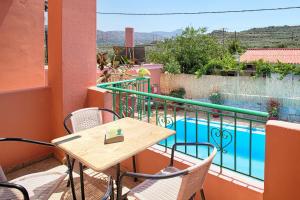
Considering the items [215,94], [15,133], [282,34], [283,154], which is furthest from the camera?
[282,34]

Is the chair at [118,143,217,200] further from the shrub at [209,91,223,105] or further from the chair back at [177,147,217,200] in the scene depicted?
the shrub at [209,91,223,105]

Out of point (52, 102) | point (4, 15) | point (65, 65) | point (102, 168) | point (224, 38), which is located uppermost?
point (224, 38)

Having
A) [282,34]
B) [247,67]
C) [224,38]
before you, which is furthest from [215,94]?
[282,34]

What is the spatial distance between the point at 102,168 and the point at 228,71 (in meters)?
10.6

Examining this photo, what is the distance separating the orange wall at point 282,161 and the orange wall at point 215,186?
0.71 feet

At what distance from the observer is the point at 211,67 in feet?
39.2

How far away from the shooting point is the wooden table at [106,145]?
6.68 ft

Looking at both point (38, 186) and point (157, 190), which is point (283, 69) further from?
point (38, 186)

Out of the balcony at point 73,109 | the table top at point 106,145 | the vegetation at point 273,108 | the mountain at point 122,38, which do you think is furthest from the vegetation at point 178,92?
the table top at point 106,145

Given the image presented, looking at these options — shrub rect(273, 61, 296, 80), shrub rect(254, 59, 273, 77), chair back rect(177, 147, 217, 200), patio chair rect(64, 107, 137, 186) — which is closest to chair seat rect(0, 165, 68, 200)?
patio chair rect(64, 107, 137, 186)

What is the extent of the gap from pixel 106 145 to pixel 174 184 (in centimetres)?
72

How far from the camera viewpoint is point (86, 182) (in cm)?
344

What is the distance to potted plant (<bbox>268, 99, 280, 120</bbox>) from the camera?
10.2 meters

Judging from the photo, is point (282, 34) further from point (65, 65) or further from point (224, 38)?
point (65, 65)
